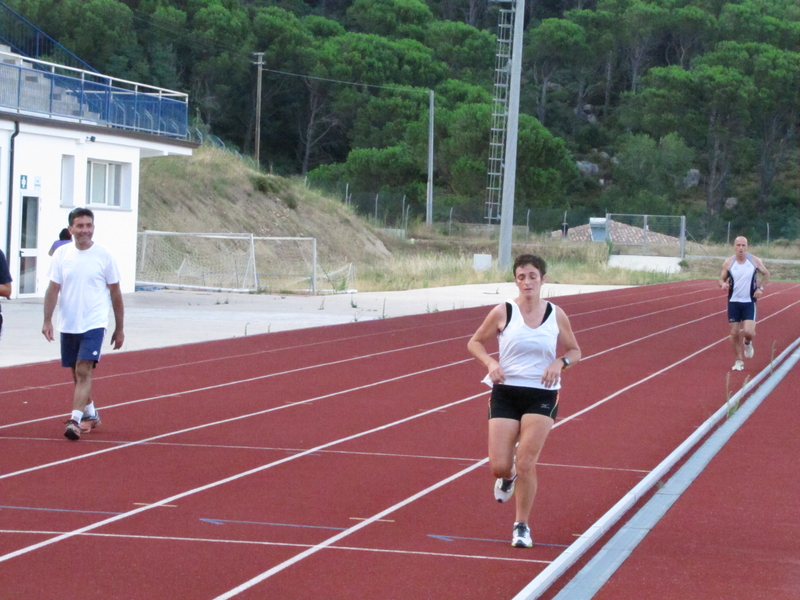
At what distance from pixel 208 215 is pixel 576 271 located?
13.9m

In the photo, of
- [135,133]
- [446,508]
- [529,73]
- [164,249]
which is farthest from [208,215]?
[529,73]

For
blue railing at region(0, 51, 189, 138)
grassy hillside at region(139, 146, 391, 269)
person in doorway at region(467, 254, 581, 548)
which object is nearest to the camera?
person in doorway at region(467, 254, 581, 548)

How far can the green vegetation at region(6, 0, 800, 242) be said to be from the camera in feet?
212

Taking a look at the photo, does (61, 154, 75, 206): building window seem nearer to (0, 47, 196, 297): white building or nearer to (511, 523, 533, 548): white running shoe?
(0, 47, 196, 297): white building

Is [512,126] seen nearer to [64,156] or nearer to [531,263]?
[64,156]

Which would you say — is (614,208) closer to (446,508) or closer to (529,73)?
(529,73)

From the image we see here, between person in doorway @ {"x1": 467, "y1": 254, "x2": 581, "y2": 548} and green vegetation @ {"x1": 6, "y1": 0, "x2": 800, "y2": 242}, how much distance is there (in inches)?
1970

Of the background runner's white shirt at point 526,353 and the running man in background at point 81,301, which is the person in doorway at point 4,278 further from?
the background runner's white shirt at point 526,353

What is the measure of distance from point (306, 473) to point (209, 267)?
24692mm

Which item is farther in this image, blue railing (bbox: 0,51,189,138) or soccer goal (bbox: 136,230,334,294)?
soccer goal (bbox: 136,230,334,294)

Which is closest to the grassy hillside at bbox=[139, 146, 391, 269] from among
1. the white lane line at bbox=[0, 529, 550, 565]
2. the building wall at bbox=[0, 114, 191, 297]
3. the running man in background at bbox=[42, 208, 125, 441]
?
the building wall at bbox=[0, 114, 191, 297]

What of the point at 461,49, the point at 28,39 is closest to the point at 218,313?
the point at 28,39

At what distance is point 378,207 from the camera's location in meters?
63.8

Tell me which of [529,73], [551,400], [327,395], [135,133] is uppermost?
[529,73]
